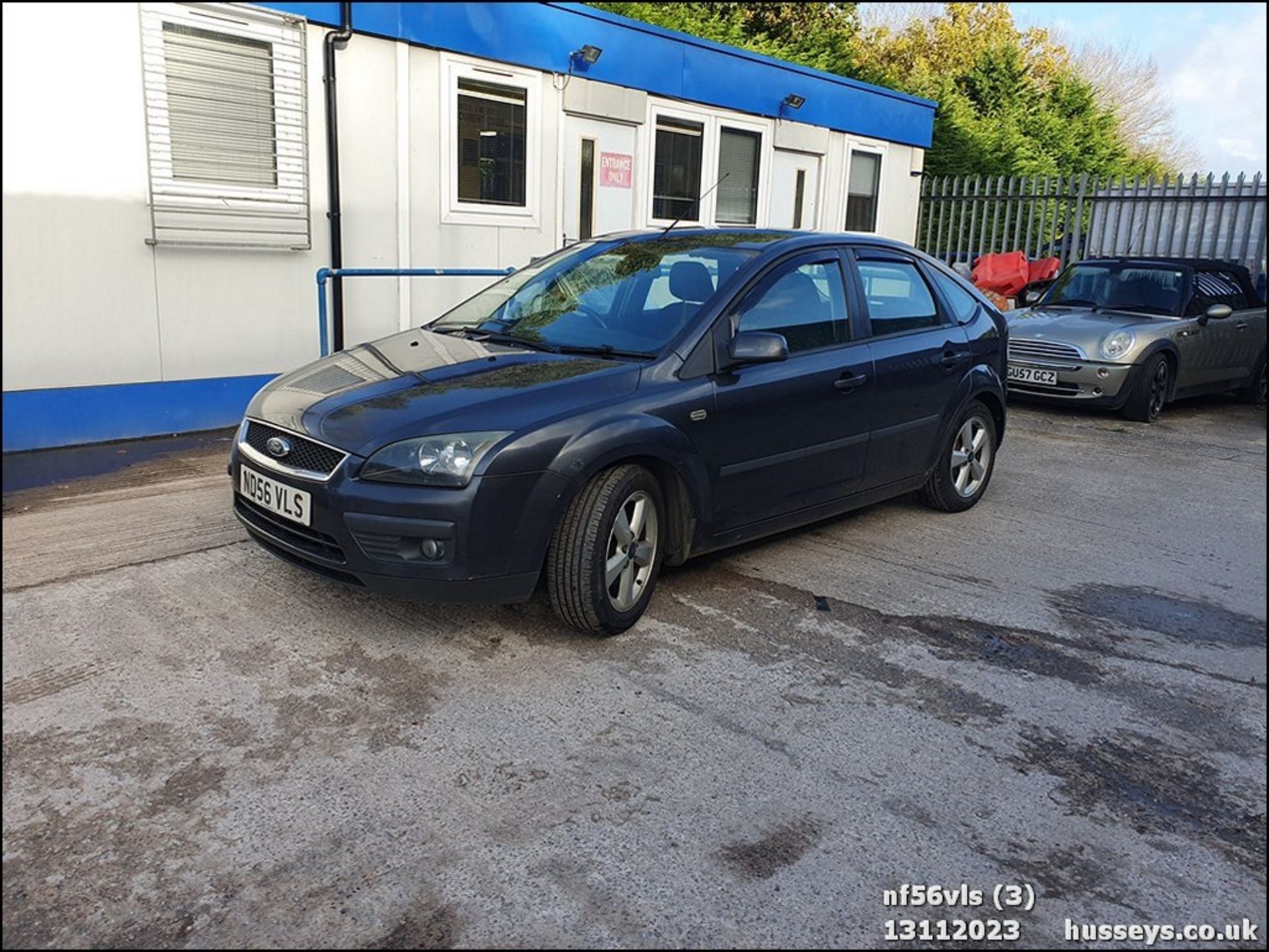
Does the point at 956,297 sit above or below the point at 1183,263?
below

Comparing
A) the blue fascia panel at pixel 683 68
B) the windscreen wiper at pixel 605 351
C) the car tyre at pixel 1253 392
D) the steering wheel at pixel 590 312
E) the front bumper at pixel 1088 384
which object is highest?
the blue fascia panel at pixel 683 68

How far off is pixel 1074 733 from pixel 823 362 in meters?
2.10

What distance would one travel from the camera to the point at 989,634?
425 centimetres

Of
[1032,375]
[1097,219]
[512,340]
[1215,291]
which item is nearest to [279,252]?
[512,340]

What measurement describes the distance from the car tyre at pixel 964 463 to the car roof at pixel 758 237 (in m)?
1.19

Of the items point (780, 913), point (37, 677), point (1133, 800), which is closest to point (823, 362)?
point (1133, 800)

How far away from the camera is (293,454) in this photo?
384cm

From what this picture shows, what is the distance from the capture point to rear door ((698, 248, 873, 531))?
172 inches

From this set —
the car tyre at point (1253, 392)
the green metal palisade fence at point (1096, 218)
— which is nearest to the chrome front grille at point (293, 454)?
the car tyre at point (1253, 392)

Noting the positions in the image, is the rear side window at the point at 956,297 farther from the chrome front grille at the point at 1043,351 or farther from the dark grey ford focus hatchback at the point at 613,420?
the chrome front grille at the point at 1043,351

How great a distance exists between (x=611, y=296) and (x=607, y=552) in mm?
1428

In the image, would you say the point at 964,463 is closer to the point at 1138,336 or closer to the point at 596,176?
the point at 1138,336

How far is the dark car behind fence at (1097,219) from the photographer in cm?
1357

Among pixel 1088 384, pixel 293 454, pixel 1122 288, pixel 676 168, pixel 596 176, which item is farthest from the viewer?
pixel 676 168
